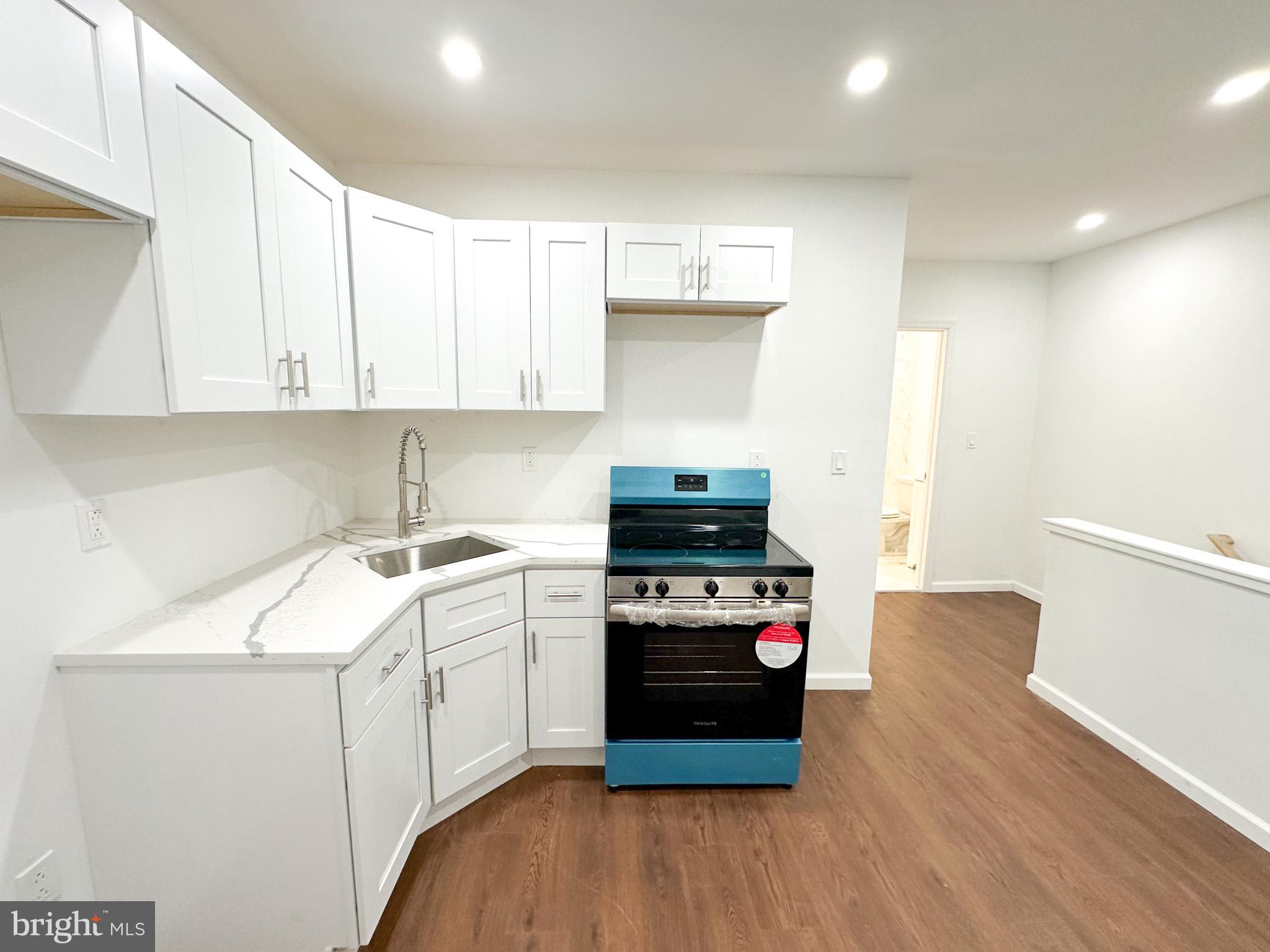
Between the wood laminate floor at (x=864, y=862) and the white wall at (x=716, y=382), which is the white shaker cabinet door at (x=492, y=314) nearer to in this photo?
the white wall at (x=716, y=382)

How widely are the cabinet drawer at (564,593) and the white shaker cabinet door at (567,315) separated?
0.71 metres

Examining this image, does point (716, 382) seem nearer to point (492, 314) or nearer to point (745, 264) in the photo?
point (745, 264)

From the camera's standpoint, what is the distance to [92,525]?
1.21 meters

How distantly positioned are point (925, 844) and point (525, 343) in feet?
7.84

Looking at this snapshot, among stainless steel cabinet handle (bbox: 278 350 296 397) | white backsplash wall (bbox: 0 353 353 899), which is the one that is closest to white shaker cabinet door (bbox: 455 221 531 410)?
stainless steel cabinet handle (bbox: 278 350 296 397)

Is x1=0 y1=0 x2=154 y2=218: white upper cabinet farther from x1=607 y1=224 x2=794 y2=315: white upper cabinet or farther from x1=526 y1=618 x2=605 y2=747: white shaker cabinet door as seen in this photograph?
x1=526 y1=618 x2=605 y2=747: white shaker cabinet door

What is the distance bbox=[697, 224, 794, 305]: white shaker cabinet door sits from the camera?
2.08 metres

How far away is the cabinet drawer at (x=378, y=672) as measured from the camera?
4.01 ft

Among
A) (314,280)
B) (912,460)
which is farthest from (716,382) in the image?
(912,460)

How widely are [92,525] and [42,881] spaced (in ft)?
2.58

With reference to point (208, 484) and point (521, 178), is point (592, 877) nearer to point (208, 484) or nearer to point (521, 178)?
point (208, 484)

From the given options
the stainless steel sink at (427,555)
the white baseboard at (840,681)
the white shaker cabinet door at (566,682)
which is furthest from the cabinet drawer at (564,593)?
the white baseboard at (840,681)

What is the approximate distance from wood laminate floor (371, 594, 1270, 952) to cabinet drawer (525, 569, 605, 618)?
71cm

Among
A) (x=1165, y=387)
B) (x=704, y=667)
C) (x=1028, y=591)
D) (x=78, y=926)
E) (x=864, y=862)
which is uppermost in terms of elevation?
(x=1165, y=387)
